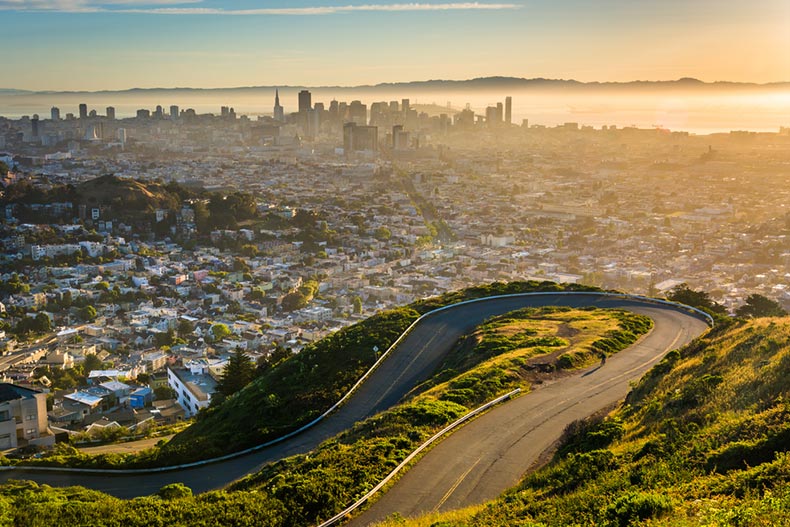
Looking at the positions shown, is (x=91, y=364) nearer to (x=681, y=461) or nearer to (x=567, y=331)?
(x=567, y=331)

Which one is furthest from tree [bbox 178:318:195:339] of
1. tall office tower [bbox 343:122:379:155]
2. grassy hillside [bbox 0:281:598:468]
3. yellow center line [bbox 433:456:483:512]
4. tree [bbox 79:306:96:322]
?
tall office tower [bbox 343:122:379:155]

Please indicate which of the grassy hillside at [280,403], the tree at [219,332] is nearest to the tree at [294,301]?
the tree at [219,332]

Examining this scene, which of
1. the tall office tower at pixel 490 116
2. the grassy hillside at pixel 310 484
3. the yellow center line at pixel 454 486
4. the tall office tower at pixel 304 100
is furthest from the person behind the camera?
the tall office tower at pixel 304 100

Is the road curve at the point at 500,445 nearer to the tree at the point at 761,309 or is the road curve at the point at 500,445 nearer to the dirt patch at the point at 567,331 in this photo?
the dirt patch at the point at 567,331

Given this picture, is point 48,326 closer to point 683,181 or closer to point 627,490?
point 627,490

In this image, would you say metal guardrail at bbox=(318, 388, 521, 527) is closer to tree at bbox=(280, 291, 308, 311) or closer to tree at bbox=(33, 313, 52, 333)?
tree at bbox=(280, 291, 308, 311)
